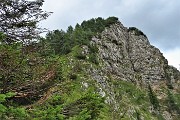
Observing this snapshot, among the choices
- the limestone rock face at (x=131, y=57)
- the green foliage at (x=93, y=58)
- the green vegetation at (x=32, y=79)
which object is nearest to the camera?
the green vegetation at (x=32, y=79)

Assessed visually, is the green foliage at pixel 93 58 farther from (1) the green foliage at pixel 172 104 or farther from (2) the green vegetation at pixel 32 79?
(2) the green vegetation at pixel 32 79

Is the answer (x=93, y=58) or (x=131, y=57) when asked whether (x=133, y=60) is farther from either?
(x=93, y=58)

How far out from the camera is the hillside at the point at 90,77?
1009 centimetres

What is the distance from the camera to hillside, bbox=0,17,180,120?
1009 cm

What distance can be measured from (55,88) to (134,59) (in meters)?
136

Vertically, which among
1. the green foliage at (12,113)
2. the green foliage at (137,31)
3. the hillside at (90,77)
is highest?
the green foliage at (137,31)

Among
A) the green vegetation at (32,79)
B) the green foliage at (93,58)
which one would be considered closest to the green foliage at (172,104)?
the green foliage at (93,58)

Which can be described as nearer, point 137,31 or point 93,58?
point 93,58

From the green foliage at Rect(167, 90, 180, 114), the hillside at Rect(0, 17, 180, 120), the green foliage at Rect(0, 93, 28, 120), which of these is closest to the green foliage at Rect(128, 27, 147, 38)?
the hillside at Rect(0, 17, 180, 120)

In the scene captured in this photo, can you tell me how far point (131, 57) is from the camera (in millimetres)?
146000

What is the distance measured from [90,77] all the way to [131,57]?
188ft

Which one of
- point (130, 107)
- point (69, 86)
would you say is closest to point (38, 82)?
point (69, 86)

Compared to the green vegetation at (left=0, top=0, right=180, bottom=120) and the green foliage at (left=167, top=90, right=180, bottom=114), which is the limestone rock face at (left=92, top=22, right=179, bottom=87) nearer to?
the green foliage at (left=167, top=90, right=180, bottom=114)

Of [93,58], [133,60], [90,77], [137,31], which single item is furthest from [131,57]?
[90,77]
